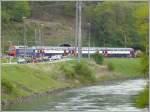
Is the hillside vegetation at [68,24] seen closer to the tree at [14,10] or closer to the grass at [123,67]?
the tree at [14,10]

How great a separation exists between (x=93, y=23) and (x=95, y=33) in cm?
181

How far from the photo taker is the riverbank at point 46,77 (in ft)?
118

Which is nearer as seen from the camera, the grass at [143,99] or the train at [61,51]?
the grass at [143,99]

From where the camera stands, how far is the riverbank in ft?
118

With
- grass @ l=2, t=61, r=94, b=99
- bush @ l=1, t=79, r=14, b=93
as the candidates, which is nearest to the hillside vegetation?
grass @ l=2, t=61, r=94, b=99

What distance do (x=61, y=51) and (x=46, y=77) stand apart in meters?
33.3

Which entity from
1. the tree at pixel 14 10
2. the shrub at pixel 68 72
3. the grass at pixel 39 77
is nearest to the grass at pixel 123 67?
the grass at pixel 39 77

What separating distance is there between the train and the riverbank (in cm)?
1006

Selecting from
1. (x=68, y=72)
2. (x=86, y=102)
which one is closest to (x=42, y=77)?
(x=68, y=72)

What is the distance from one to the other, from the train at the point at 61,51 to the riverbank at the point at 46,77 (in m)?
Result: 10.1

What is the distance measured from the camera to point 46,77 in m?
46.5

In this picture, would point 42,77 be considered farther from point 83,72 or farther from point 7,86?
point 7,86

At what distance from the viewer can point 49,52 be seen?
78.8 meters

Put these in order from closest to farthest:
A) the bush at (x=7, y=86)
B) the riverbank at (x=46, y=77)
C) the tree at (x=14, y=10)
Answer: the bush at (x=7, y=86) < the riverbank at (x=46, y=77) < the tree at (x=14, y=10)
